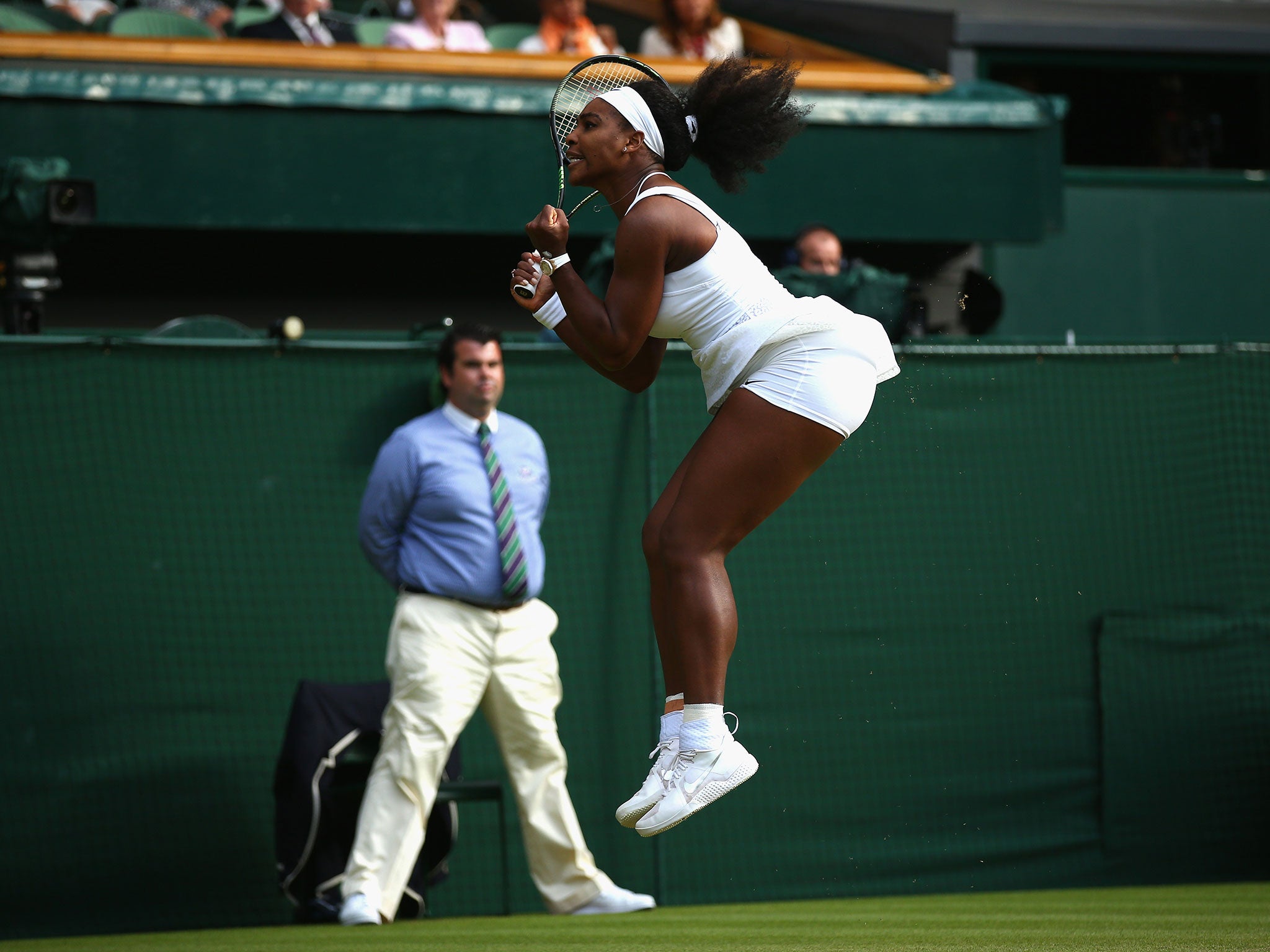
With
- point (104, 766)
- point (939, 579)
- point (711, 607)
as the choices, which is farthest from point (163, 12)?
point (711, 607)

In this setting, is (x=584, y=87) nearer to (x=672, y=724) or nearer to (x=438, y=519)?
(x=672, y=724)

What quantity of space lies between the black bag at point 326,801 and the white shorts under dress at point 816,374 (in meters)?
3.32

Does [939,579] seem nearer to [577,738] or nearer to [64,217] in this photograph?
[577,738]

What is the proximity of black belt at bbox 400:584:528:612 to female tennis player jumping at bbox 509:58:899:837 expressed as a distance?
249 cm

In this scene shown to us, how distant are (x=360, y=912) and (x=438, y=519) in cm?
163

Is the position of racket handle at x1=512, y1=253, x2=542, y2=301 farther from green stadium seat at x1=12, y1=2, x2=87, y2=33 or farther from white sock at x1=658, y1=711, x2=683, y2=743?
green stadium seat at x1=12, y1=2, x2=87, y2=33

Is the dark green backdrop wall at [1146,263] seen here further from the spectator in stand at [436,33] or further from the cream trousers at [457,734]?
the cream trousers at [457,734]

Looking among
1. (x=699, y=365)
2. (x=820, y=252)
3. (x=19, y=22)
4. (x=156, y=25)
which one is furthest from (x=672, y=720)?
(x=19, y=22)

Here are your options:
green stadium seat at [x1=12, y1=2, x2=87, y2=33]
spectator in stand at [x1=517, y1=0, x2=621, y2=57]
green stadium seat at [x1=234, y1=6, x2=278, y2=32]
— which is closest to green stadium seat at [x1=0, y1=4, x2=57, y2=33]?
green stadium seat at [x1=12, y1=2, x2=87, y2=33]

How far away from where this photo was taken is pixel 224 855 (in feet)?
23.3

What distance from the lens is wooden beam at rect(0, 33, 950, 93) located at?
30.3 feet

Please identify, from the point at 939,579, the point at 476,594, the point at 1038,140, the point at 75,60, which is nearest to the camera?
the point at 476,594

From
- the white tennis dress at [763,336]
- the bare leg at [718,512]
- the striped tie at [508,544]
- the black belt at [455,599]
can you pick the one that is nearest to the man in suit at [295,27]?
the striped tie at [508,544]

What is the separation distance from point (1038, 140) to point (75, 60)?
5.73m
